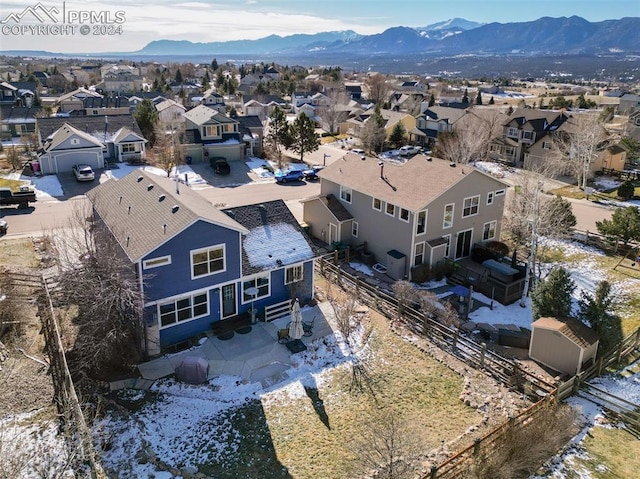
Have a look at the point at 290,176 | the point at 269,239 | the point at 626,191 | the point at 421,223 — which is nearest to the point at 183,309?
the point at 269,239

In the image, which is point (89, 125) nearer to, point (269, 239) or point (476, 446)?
point (269, 239)

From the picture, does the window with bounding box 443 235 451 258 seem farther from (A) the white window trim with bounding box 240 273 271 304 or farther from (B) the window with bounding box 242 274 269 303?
(B) the window with bounding box 242 274 269 303

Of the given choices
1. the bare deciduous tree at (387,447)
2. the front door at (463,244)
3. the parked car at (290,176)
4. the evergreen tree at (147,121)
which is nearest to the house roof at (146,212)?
the bare deciduous tree at (387,447)

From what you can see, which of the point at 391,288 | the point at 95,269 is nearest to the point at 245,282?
the point at 95,269

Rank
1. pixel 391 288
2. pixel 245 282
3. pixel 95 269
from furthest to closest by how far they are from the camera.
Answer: pixel 391 288, pixel 245 282, pixel 95 269

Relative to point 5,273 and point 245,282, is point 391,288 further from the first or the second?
point 5,273

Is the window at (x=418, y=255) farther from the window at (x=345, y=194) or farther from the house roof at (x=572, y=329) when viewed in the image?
the house roof at (x=572, y=329)

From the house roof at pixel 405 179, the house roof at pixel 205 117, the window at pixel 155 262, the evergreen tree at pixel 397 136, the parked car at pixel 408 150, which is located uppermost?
the house roof at pixel 205 117
